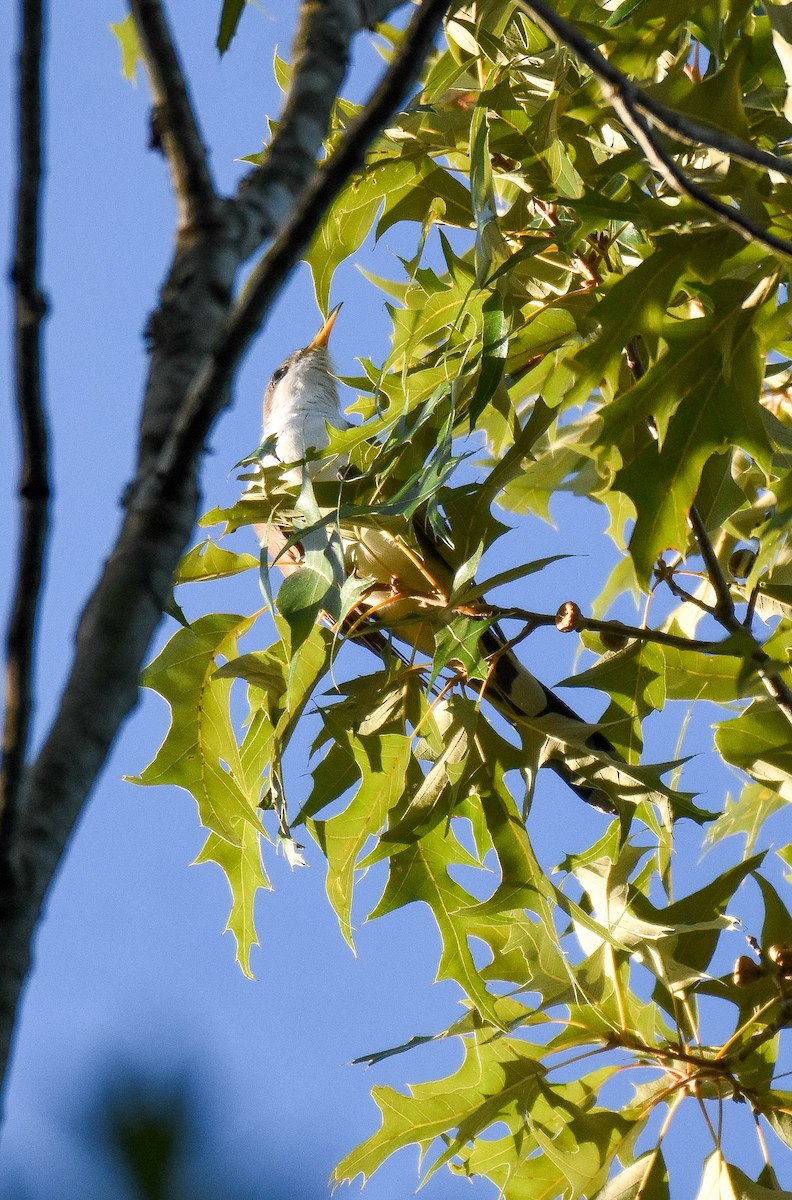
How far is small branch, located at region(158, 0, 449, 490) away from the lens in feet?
3.29

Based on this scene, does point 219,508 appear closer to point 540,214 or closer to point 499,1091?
point 540,214

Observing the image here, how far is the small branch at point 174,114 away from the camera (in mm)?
1129

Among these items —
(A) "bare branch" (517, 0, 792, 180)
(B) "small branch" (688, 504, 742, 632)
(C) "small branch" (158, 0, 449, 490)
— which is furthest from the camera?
(B) "small branch" (688, 504, 742, 632)

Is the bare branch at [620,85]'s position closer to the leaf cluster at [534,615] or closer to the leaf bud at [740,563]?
the leaf cluster at [534,615]

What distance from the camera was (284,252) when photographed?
1.07m

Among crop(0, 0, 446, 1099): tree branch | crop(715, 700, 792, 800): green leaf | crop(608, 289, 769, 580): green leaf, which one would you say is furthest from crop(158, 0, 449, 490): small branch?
crop(715, 700, 792, 800): green leaf

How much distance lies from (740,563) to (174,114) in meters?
2.17

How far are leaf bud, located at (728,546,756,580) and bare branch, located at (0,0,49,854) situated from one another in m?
2.24

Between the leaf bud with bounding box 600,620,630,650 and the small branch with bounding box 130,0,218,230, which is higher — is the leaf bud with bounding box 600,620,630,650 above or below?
above

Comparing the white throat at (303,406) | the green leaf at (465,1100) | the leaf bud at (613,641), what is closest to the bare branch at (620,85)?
the leaf bud at (613,641)

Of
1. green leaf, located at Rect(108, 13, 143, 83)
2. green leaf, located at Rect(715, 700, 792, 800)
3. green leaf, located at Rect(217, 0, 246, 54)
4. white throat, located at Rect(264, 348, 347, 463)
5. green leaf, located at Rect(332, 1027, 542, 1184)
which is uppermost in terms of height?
white throat, located at Rect(264, 348, 347, 463)

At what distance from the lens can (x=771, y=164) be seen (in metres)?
1.53

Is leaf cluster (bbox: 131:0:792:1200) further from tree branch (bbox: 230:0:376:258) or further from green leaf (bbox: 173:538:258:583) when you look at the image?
tree branch (bbox: 230:0:376:258)

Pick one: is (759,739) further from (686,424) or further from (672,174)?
(672,174)
